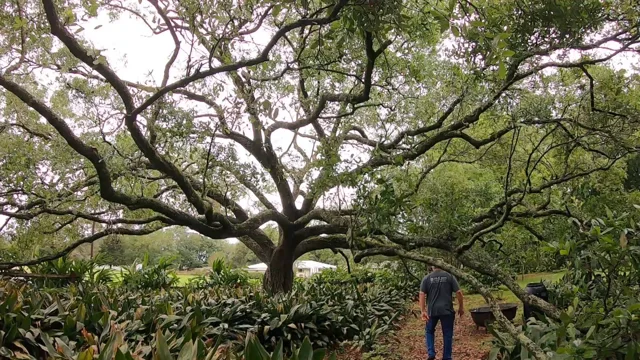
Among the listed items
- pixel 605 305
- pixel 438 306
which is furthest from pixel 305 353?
pixel 438 306

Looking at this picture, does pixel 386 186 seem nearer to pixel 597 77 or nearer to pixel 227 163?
pixel 227 163

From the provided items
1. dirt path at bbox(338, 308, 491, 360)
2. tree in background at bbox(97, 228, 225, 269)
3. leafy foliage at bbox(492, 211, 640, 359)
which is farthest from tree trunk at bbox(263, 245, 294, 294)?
tree in background at bbox(97, 228, 225, 269)

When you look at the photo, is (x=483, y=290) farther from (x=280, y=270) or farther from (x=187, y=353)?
(x=280, y=270)

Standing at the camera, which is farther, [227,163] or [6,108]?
[6,108]

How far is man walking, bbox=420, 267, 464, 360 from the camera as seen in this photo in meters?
5.72

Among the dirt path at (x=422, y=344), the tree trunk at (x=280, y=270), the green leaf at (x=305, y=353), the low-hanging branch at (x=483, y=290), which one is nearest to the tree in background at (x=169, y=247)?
the tree trunk at (x=280, y=270)

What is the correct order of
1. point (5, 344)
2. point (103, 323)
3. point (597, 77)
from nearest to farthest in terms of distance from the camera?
1. point (5, 344)
2. point (103, 323)
3. point (597, 77)

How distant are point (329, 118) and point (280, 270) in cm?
380

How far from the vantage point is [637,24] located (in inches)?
180

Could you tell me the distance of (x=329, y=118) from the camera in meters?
7.23

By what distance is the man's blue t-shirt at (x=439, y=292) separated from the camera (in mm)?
5770

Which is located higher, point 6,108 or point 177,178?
point 6,108

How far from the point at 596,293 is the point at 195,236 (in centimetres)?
4199

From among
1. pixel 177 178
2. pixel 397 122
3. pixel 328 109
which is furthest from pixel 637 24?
pixel 177 178
